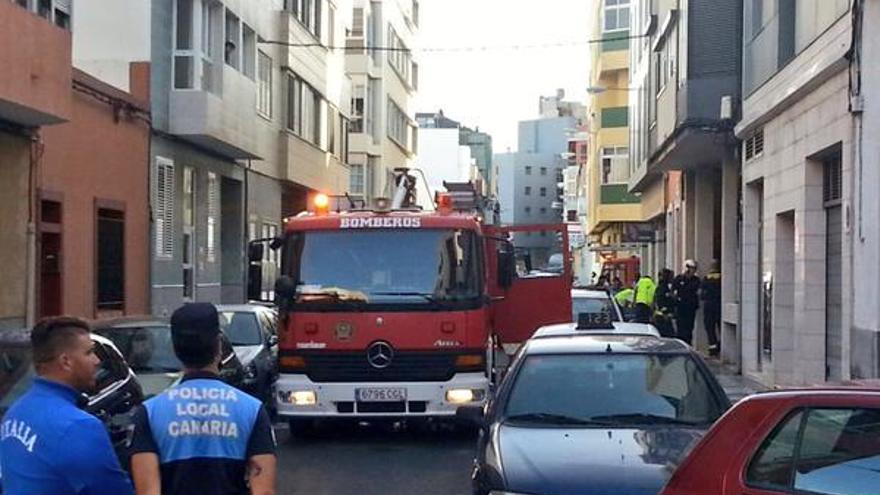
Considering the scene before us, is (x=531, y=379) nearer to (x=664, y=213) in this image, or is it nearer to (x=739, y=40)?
(x=739, y=40)

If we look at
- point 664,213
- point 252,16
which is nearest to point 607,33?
point 664,213

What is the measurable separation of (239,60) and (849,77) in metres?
15.3

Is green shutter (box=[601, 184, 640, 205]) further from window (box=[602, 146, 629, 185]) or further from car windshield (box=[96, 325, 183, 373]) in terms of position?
car windshield (box=[96, 325, 183, 373])

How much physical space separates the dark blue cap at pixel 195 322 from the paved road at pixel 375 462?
662 centimetres

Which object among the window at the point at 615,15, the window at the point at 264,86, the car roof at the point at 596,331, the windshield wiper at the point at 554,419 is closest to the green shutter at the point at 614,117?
the window at the point at 615,15

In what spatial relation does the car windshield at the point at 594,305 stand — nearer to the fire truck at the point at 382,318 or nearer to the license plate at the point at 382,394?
the fire truck at the point at 382,318

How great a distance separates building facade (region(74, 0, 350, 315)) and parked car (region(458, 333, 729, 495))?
1483cm

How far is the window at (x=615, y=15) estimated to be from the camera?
5025cm

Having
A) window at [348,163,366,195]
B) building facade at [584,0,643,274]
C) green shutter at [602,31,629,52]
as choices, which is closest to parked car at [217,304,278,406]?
window at [348,163,366,195]

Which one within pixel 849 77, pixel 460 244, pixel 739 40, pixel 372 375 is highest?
pixel 739 40

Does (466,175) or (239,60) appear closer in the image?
(239,60)

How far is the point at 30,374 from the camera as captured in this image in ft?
26.7

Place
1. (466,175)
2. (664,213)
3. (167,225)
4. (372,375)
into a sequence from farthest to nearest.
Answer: (466,175), (664,213), (167,225), (372,375)

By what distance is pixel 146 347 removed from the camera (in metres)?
11.7
